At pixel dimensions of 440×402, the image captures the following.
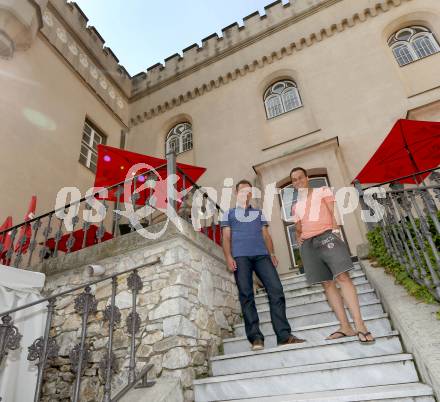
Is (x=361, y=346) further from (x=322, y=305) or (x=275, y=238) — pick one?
(x=275, y=238)

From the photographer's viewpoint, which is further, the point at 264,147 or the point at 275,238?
the point at 264,147

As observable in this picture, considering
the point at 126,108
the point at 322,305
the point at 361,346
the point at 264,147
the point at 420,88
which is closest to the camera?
the point at 361,346

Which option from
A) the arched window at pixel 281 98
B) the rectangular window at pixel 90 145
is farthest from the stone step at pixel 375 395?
the rectangular window at pixel 90 145

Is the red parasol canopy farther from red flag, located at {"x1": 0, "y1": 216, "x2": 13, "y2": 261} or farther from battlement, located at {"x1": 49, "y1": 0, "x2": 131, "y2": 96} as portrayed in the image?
battlement, located at {"x1": 49, "y1": 0, "x2": 131, "y2": 96}

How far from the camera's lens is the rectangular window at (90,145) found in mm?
9758

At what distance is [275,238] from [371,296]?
12.2 feet

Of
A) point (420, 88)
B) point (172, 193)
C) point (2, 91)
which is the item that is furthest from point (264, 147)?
point (2, 91)

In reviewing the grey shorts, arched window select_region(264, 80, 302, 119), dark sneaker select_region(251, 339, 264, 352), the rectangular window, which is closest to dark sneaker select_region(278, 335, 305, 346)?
dark sneaker select_region(251, 339, 264, 352)

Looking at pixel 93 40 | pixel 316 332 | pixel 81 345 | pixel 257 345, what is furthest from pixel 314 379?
pixel 93 40

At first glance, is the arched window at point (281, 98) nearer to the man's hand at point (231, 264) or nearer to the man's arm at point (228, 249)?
the man's arm at point (228, 249)

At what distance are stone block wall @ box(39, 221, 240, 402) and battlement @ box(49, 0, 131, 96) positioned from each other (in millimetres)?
9352

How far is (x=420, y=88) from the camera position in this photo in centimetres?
816

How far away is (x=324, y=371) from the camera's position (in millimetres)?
2807

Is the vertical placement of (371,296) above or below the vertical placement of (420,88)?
below
